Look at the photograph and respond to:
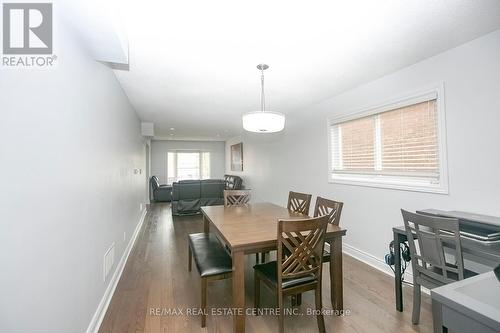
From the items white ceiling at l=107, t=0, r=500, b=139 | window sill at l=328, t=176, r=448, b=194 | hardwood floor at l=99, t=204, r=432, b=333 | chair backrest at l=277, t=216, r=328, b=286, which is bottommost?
hardwood floor at l=99, t=204, r=432, b=333

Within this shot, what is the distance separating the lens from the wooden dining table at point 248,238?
1573mm

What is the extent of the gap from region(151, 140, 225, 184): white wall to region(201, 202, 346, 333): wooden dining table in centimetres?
684

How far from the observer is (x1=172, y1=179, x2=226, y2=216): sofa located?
18.2 feet

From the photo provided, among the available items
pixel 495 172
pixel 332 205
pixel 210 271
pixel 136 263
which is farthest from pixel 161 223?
pixel 495 172

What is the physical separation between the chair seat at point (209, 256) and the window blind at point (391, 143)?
2086 mm

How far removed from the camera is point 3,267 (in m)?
0.83

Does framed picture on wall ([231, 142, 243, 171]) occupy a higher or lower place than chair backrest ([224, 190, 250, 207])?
higher

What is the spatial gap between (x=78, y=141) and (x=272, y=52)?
1686 mm

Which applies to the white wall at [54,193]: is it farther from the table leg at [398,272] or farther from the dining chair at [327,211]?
the table leg at [398,272]

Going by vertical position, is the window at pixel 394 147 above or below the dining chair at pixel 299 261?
above

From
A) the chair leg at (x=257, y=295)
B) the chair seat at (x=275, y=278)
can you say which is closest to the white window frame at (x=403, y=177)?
the chair seat at (x=275, y=278)

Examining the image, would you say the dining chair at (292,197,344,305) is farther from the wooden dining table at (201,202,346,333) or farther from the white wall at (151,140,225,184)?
the white wall at (151,140,225,184)

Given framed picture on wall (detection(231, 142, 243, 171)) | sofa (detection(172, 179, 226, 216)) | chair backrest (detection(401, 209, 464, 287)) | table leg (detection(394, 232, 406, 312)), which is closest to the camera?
chair backrest (detection(401, 209, 464, 287))

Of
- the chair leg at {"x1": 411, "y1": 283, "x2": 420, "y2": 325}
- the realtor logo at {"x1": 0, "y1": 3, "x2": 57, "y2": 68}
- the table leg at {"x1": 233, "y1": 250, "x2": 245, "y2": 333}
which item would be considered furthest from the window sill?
the realtor logo at {"x1": 0, "y1": 3, "x2": 57, "y2": 68}
